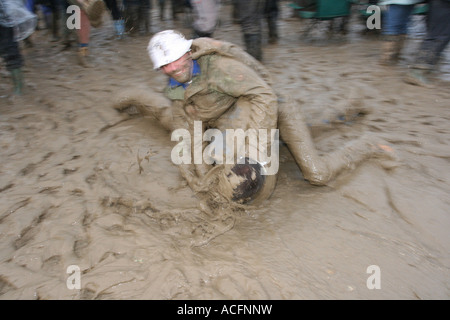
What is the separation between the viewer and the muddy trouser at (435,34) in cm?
319

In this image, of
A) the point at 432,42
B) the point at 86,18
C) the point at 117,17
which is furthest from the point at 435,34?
the point at 117,17

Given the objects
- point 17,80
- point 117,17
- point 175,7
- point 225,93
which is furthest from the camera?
point 175,7

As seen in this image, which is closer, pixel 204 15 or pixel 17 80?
pixel 17 80

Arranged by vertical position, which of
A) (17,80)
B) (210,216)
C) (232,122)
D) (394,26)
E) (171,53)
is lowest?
(210,216)

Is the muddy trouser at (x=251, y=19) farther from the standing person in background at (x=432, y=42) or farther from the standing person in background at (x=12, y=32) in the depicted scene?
the standing person in background at (x=12, y=32)

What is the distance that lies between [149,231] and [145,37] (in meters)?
4.63

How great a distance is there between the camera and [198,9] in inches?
158

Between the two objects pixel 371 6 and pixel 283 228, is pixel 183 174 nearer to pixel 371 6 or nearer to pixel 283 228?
pixel 283 228

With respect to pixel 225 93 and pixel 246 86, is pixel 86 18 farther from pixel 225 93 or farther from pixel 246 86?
Answer: pixel 246 86

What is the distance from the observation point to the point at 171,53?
6.35 ft

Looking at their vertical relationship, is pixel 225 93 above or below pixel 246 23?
below

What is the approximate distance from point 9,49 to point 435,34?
4231 mm

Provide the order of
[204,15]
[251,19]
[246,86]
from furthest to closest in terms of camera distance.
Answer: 1. [204,15]
2. [251,19]
3. [246,86]

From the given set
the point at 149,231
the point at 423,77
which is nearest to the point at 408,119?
the point at 423,77
